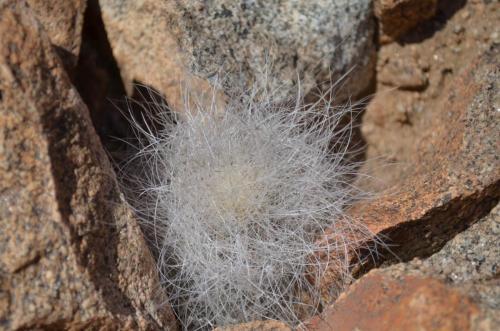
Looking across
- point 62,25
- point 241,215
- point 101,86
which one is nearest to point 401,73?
point 241,215

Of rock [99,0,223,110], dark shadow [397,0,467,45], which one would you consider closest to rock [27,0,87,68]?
rock [99,0,223,110]

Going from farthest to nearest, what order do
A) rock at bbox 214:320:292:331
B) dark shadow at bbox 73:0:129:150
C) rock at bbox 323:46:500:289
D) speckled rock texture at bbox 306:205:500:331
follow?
dark shadow at bbox 73:0:129:150
rock at bbox 323:46:500:289
rock at bbox 214:320:292:331
speckled rock texture at bbox 306:205:500:331

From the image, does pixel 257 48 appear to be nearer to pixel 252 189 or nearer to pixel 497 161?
pixel 252 189

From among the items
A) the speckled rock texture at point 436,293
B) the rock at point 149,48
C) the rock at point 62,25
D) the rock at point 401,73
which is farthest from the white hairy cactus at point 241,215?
the rock at point 401,73

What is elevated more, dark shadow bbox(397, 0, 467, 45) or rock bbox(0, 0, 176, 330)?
dark shadow bbox(397, 0, 467, 45)

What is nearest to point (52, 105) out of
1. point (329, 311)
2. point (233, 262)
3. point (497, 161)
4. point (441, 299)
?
point (233, 262)

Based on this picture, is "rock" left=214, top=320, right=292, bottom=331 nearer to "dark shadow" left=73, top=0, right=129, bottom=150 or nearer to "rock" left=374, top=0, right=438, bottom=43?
"dark shadow" left=73, top=0, right=129, bottom=150
